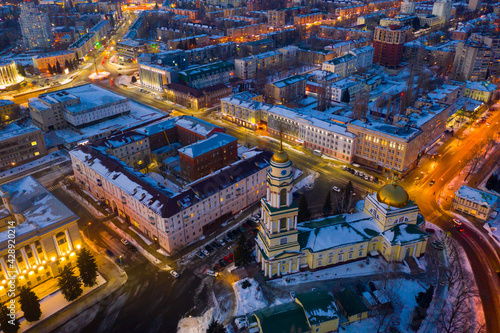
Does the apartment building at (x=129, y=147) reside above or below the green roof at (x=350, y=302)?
above

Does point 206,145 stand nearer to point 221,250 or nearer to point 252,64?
point 221,250

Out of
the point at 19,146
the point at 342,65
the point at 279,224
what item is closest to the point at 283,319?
the point at 279,224

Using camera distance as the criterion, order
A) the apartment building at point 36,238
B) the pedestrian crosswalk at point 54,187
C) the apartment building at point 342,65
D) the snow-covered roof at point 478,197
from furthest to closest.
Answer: the apartment building at point 342,65, the pedestrian crosswalk at point 54,187, the snow-covered roof at point 478,197, the apartment building at point 36,238

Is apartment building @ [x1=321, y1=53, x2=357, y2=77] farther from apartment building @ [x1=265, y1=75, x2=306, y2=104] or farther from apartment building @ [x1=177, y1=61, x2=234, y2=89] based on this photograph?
apartment building @ [x1=177, y1=61, x2=234, y2=89]

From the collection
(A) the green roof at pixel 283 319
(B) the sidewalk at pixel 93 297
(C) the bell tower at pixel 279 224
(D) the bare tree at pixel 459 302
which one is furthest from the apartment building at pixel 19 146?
(D) the bare tree at pixel 459 302

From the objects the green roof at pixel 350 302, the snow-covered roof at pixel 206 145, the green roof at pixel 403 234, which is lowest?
the green roof at pixel 350 302

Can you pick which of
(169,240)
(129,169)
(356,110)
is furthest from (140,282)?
(356,110)

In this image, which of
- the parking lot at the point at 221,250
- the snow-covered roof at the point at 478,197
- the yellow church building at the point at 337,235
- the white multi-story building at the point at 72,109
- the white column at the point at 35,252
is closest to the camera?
the yellow church building at the point at 337,235

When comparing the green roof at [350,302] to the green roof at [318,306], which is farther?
the green roof at [350,302]

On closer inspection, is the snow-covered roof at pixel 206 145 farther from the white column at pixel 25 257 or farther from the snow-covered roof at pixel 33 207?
the white column at pixel 25 257
